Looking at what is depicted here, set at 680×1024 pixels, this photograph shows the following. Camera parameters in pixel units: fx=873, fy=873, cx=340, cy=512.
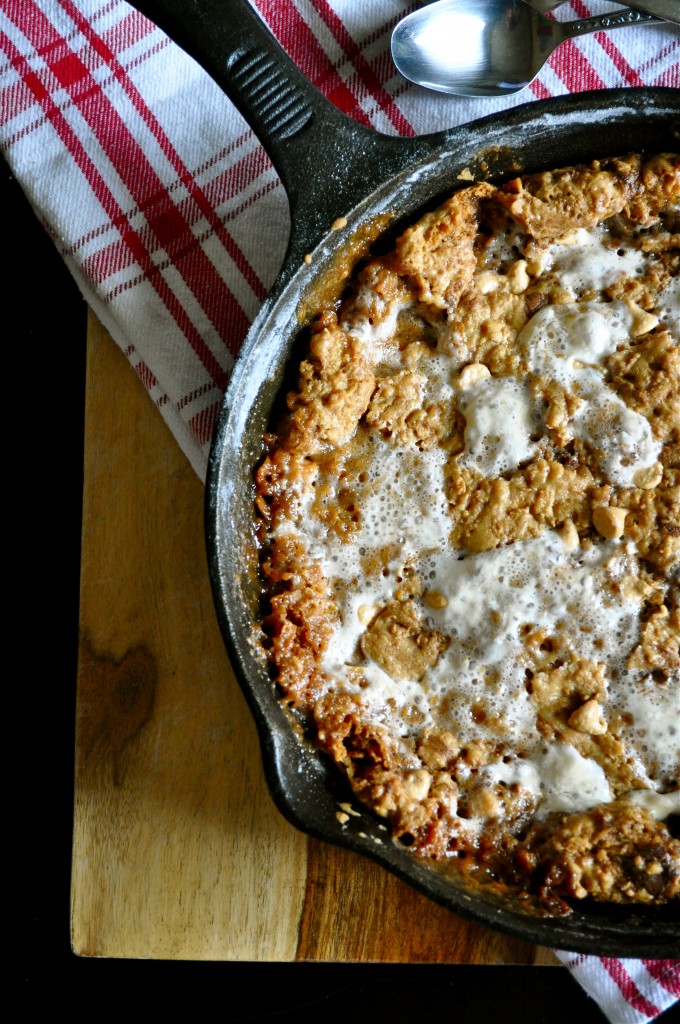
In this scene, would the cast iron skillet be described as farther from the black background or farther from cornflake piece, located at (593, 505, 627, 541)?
the black background

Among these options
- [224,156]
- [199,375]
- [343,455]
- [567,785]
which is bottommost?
[567,785]

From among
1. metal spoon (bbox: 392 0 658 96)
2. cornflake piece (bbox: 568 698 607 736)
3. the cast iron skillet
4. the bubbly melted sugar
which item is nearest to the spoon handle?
metal spoon (bbox: 392 0 658 96)

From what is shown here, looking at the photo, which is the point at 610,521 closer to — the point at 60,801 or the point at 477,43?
the point at 477,43

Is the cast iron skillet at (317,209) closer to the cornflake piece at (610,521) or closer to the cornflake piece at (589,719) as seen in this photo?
the cornflake piece at (589,719)

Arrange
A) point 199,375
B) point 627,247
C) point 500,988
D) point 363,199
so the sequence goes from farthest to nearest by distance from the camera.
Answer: point 500,988 → point 199,375 → point 627,247 → point 363,199

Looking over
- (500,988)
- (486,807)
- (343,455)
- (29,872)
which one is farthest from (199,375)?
(500,988)

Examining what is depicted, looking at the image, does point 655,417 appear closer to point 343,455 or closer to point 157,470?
point 343,455

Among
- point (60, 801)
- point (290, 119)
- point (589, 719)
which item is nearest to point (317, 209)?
point (290, 119)
